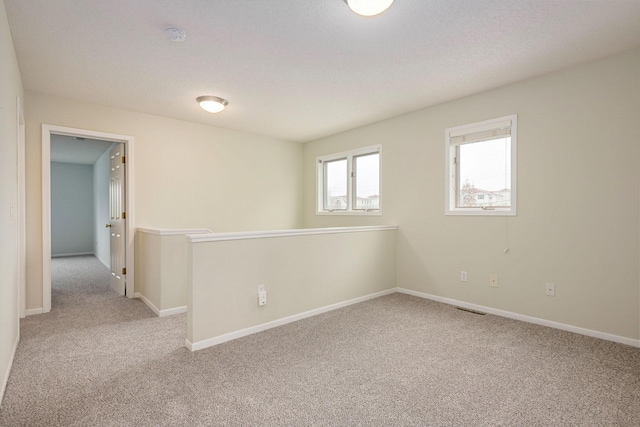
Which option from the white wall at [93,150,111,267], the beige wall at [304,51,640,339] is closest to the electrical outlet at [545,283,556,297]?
the beige wall at [304,51,640,339]

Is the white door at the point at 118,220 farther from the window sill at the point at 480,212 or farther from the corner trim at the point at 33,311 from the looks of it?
the window sill at the point at 480,212

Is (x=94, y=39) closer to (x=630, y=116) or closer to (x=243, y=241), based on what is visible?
(x=243, y=241)

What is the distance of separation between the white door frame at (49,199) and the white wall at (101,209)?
240 centimetres

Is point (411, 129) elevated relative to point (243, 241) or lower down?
elevated

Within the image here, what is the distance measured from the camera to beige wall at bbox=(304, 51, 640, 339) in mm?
2662

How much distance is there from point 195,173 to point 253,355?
3033 millimetres

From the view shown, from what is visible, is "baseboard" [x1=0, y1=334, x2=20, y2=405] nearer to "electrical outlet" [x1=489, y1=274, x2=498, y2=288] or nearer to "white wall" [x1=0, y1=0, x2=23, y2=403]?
"white wall" [x1=0, y1=0, x2=23, y2=403]

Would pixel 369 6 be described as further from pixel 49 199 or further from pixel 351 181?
pixel 49 199

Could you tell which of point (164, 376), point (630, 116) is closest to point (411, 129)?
point (630, 116)

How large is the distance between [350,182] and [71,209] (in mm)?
7602

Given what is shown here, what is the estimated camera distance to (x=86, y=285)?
4.81 metres

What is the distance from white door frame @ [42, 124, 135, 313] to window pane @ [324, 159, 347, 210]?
9.65 feet

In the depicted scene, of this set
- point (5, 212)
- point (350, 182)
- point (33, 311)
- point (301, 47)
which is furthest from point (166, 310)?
point (350, 182)

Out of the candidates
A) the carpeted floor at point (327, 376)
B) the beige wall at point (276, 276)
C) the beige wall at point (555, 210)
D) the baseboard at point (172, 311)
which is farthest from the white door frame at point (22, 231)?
the beige wall at point (555, 210)
